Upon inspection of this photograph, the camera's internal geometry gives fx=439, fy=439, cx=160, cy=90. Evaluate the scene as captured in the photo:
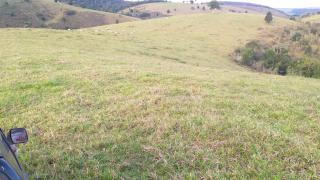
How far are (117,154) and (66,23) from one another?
118 meters

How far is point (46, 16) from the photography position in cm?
12231

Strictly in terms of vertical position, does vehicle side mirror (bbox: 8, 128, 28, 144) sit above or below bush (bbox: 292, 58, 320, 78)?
above

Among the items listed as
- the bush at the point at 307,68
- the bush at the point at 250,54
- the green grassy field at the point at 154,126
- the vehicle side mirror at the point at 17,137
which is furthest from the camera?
the bush at the point at 250,54

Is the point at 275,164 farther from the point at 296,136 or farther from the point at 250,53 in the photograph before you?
the point at 250,53

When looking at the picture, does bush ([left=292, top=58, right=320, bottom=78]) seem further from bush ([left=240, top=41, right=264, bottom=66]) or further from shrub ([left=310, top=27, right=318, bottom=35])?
shrub ([left=310, top=27, right=318, bottom=35])

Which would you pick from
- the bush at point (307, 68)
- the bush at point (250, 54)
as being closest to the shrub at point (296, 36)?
the bush at point (250, 54)

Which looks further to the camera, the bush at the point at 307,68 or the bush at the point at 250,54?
the bush at the point at 250,54

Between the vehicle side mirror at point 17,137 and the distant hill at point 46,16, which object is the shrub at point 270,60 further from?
the distant hill at point 46,16

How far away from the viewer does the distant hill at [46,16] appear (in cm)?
11381

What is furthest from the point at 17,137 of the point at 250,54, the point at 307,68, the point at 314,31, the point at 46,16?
the point at 46,16

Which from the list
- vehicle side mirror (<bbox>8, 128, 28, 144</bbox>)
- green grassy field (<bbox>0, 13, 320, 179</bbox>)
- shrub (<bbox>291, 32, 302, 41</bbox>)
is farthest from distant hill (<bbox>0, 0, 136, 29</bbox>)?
vehicle side mirror (<bbox>8, 128, 28, 144</bbox>)

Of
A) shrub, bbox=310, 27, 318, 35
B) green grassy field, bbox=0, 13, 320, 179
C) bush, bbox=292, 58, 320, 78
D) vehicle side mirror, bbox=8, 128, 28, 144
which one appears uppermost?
vehicle side mirror, bbox=8, 128, 28, 144

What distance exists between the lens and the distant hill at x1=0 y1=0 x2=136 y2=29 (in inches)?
4481

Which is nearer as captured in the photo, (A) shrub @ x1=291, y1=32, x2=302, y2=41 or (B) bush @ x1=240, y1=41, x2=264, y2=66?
(B) bush @ x1=240, y1=41, x2=264, y2=66
